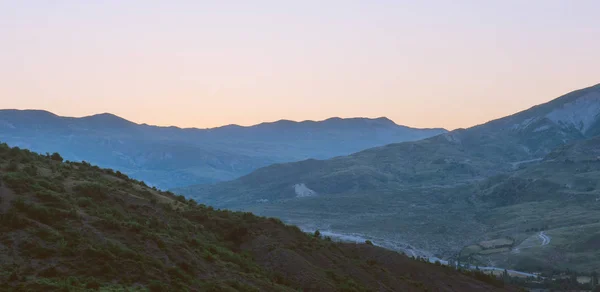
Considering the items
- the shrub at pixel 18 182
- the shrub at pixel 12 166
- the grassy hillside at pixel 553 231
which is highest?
the shrub at pixel 12 166

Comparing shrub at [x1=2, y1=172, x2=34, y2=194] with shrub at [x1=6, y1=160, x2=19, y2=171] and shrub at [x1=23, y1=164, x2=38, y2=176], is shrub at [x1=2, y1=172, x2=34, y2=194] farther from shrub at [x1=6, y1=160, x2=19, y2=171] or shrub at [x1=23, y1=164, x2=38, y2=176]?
shrub at [x1=6, y1=160, x2=19, y2=171]

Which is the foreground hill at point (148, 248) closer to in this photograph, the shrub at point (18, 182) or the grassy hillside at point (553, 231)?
the shrub at point (18, 182)

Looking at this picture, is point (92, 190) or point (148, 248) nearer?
point (148, 248)

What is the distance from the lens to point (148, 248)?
104 feet

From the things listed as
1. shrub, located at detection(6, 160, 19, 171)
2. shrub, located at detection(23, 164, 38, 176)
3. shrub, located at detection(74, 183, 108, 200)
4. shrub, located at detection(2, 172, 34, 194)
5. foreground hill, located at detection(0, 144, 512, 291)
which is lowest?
foreground hill, located at detection(0, 144, 512, 291)

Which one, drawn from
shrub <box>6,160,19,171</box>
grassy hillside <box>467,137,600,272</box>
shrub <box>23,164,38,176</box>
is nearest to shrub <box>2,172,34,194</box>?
shrub <box>23,164,38,176</box>

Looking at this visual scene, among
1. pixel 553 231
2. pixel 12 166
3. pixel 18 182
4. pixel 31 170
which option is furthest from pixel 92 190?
pixel 553 231

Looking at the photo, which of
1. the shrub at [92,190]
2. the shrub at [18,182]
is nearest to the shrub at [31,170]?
the shrub at [18,182]

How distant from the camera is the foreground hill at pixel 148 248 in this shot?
2720 centimetres

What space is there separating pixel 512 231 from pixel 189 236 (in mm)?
133355

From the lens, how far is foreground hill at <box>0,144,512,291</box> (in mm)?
27203

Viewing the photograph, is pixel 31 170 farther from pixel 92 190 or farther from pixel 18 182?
pixel 18 182

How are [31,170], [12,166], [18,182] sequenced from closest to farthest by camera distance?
[18,182] < [12,166] < [31,170]

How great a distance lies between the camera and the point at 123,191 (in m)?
43.3
